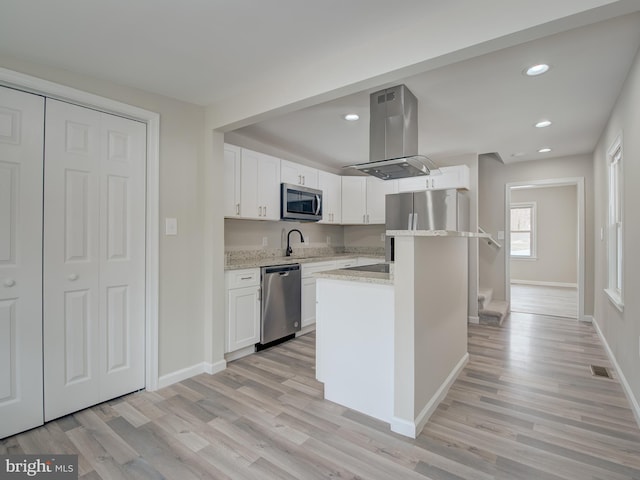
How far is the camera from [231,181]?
133 inches

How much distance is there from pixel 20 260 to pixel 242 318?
1771 millimetres

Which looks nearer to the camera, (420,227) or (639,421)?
(639,421)

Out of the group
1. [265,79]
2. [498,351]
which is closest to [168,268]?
[265,79]

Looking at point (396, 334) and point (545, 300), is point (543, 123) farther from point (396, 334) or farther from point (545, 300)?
point (545, 300)

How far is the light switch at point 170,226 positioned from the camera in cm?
271

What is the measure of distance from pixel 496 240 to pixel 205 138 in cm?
471

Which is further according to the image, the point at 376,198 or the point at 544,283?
the point at 544,283

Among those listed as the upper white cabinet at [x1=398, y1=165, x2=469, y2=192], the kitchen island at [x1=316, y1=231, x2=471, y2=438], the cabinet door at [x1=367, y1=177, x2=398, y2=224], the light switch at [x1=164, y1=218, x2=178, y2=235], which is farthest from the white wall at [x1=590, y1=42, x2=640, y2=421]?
the light switch at [x1=164, y1=218, x2=178, y2=235]

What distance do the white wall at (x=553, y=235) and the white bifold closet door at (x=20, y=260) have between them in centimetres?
927

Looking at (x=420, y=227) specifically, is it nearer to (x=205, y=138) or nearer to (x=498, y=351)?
(x=498, y=351)

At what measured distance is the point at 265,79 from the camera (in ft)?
8.13

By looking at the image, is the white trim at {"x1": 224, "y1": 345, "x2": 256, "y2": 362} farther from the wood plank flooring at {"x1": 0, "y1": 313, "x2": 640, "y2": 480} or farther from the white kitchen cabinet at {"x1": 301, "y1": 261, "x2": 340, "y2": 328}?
the white kitchen cabinet at {"x1": 301, "y1": 261, "x2": 340, "y2": 328}

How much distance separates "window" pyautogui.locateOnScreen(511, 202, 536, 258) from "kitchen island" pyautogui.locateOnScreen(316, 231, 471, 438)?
6.94 m

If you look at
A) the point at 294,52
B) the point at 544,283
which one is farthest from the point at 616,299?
the point at 544,283
